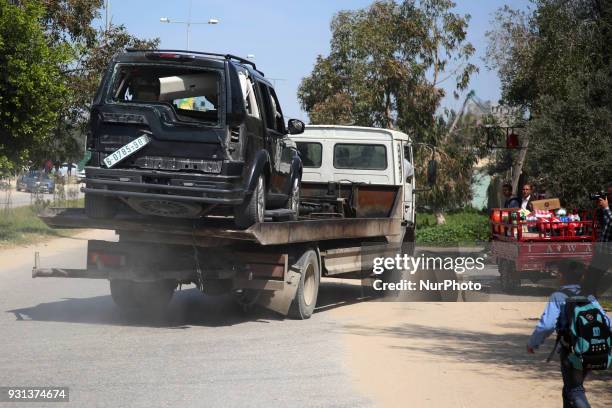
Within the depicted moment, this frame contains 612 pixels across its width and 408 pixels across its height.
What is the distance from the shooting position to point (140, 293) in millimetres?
12734

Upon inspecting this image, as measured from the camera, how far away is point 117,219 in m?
11.3

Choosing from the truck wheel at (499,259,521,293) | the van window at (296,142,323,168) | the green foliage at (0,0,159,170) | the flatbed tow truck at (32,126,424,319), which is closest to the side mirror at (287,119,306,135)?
the flatbed tow truck at (32,126,424,319)

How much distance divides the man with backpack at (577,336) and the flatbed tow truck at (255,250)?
467cm

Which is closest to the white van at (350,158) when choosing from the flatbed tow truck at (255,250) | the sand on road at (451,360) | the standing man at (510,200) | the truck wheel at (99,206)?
the flatbed tow truck at (255,250)

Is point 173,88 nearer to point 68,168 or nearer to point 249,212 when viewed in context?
point 249,212

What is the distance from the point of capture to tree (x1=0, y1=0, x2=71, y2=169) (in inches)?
833

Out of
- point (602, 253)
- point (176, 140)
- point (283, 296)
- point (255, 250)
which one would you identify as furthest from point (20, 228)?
point (176, 140)

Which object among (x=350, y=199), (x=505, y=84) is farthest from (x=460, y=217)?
(x=350, y=199)

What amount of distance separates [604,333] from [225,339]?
528cm

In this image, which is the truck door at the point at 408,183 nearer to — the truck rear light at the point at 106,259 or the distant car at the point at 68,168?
the truck rear light at the point at 106,259

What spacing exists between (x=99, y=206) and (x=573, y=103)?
12.0 meters

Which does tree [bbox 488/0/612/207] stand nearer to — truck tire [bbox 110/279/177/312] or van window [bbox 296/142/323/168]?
van window [bbox 296/142/323/168]

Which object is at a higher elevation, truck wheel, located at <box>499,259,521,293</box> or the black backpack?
the black backpack

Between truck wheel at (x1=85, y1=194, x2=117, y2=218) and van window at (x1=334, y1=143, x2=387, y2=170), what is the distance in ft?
21.5
